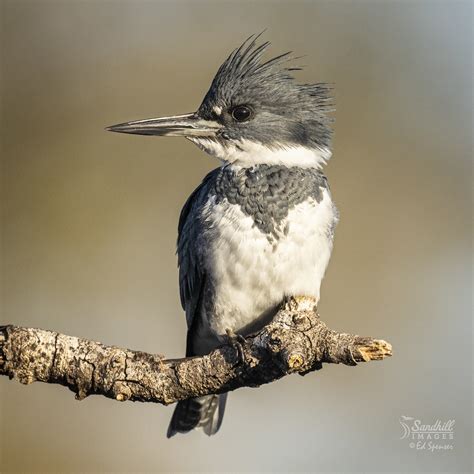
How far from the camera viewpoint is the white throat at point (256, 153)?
11.5 feet

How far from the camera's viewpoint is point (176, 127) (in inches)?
142

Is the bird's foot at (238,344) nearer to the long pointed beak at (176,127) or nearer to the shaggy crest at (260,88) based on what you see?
the long pointed beak at (176,127)

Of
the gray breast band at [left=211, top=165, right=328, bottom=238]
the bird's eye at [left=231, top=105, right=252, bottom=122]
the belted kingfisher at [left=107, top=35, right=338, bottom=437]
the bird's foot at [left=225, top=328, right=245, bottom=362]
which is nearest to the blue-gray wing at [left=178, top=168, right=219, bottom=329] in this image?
the belted kingfisher at [left=107, top=35, right=338, bottom=437]

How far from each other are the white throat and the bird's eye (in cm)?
11

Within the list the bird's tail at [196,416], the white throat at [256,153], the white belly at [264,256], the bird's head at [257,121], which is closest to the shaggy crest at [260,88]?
the bird's head at [257,121]

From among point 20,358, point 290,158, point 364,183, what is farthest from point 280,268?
point 364,183

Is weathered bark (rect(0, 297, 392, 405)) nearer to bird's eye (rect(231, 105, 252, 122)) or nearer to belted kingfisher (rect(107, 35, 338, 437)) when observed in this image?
belted kingfisher (rect(107, 35, 338, 437))

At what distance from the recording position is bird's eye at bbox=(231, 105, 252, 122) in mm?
3568

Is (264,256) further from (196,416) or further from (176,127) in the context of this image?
(196,416)

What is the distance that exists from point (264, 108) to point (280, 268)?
75cm

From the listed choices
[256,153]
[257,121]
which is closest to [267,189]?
[256,153]

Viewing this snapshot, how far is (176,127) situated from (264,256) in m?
0.75

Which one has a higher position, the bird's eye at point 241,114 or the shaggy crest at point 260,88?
the shaggy crest at point 260,88

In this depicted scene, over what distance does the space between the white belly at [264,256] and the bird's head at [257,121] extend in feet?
0.90
